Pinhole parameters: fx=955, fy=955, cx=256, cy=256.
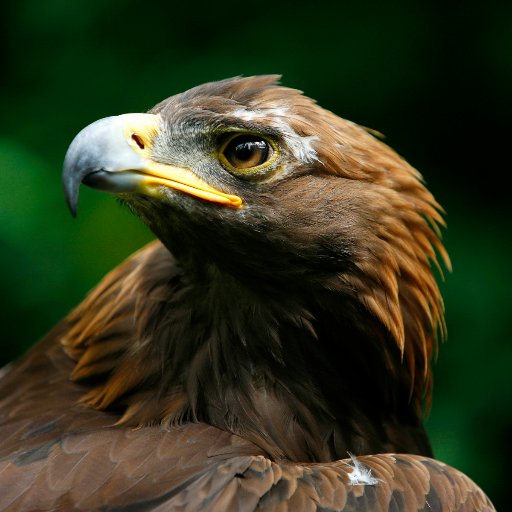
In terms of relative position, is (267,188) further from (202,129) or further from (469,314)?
(469,314)

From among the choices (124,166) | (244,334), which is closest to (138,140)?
(124,166)

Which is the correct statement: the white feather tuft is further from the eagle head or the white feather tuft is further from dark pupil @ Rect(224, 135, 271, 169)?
dark pupil @ Rect(224, 135, 271, 169)

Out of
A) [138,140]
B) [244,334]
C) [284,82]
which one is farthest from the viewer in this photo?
[284,82]

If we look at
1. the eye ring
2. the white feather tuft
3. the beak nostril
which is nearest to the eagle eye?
the eye ring

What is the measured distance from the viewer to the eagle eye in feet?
7.41

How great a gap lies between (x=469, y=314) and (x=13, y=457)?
7.24 ft

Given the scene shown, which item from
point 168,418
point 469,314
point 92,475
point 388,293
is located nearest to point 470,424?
point 469,314

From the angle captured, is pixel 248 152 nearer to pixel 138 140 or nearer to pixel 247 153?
pixel 247 153

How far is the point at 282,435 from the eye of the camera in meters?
2.37

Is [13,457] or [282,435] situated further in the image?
[282,435]

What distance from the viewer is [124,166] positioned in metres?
2.13

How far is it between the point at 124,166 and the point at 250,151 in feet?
1.02

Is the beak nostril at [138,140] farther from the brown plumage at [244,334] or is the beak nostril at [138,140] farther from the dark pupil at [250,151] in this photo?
the dark pupil at [250,151]

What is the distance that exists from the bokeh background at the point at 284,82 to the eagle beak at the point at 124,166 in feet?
5.22
